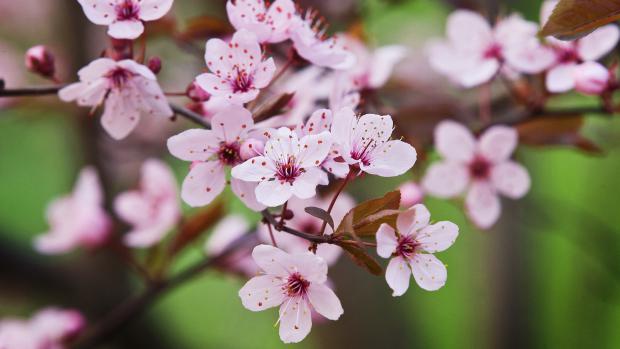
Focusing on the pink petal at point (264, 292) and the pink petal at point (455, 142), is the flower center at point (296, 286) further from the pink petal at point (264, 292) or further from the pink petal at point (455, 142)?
Result: the pink petal at point (455, 142)

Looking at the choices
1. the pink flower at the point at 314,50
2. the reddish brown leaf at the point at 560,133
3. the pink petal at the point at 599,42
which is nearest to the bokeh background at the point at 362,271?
the reddish brown leaf at the point at 560,133

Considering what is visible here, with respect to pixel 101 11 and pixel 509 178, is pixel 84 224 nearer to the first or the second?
pixel 101 11

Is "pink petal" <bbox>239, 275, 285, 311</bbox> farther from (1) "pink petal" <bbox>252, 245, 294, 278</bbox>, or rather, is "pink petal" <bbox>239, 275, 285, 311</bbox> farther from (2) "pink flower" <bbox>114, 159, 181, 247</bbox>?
(2) "pink flower" <bbox>114, 159, 181, 247</bbox>

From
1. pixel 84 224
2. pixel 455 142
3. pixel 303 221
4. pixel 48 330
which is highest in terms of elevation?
pixel 455 142

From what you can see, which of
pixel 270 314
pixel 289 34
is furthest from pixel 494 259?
pixel 289 34

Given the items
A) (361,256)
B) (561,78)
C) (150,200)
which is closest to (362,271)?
(150,200)

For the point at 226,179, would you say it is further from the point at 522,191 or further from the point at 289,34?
the point at 522,191

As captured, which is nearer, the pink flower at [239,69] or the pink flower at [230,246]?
the pink flower at [239,69]
